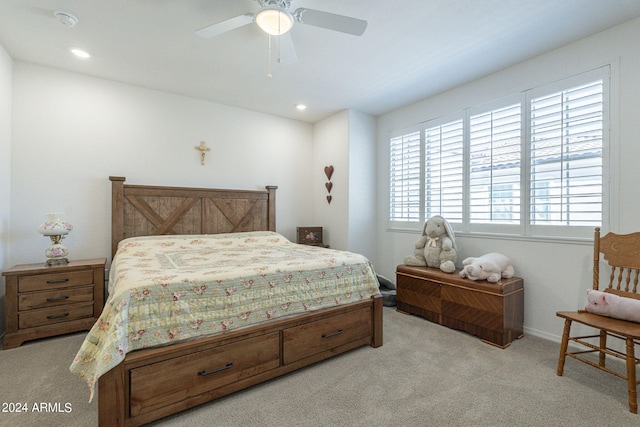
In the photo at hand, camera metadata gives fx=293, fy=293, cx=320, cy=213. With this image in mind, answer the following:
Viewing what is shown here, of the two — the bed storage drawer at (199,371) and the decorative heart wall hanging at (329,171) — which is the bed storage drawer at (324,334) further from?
the decorative heart wall hanging at (329,171)

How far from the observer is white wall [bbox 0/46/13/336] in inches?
109

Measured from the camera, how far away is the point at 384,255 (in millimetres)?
4484

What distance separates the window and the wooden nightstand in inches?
150

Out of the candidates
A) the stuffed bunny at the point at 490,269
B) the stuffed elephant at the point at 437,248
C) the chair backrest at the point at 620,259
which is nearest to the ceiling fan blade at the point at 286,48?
the stuffed elephant at the point at 437,248

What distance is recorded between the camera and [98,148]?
11.0 ft

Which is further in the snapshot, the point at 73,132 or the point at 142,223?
the point at 142,223

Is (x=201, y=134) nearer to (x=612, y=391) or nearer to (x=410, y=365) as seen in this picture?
(x=410, y=365)

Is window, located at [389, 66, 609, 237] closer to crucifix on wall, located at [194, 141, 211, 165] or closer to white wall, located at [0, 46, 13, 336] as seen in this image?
crucifix on wall, located at [194, 141, 211, 165]

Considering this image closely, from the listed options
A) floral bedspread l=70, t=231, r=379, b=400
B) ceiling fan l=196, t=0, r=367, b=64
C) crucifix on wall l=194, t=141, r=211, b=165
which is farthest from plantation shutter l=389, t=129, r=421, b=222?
crucifix on wall l=194, t=141, r=211, b=165

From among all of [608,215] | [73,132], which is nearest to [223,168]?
[73,132]

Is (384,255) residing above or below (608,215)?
below

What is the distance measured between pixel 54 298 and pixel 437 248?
3.92m

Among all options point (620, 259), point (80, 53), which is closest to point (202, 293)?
point (80, 53)

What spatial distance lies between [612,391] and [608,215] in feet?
4.42
